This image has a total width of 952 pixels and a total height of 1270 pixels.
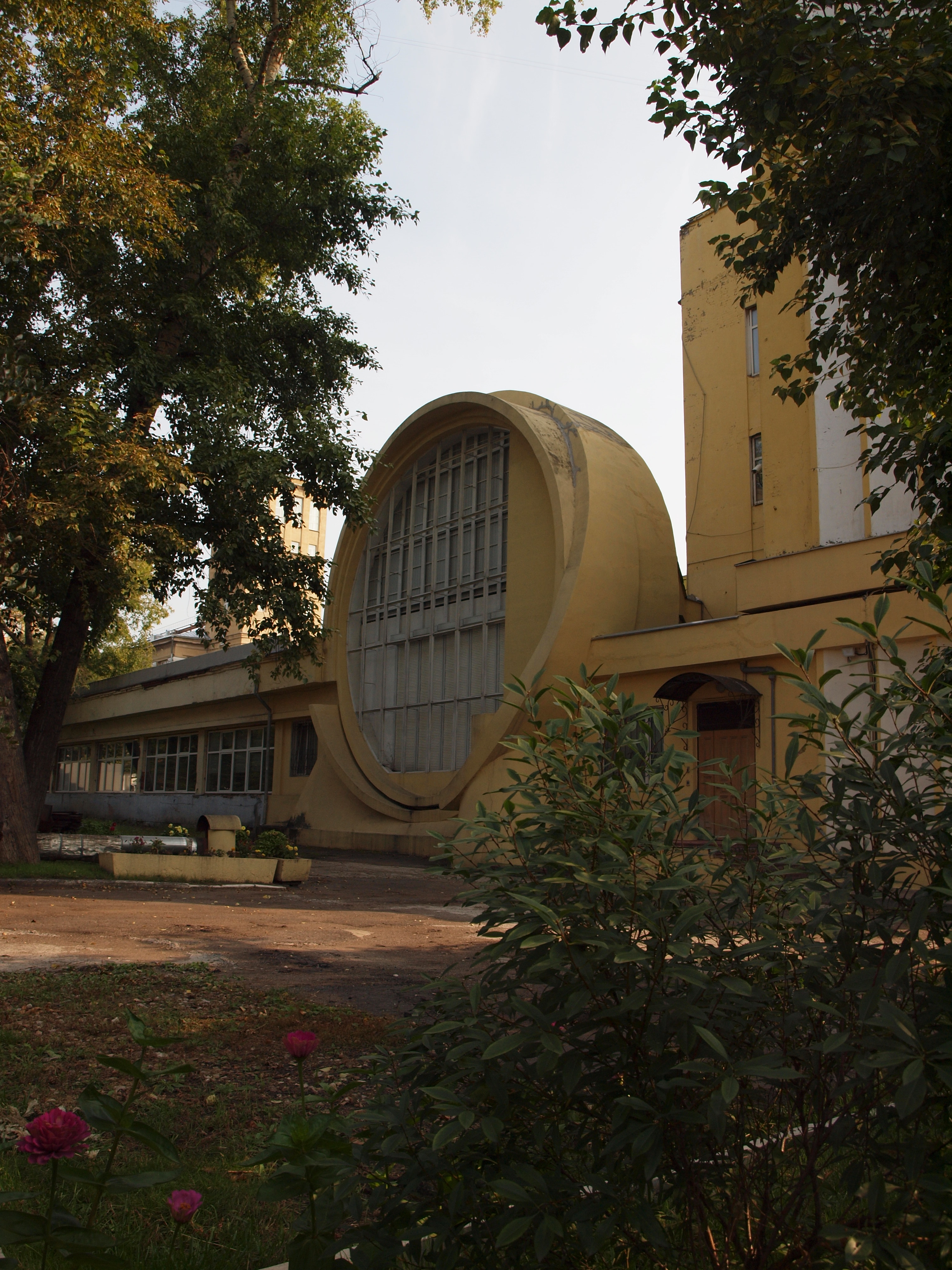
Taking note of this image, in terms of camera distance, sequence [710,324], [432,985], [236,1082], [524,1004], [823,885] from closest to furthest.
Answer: [524,1004]
[823,885]
[432,985]
[236,1082]
[710,324]

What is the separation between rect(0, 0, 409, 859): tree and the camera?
11.2 meters

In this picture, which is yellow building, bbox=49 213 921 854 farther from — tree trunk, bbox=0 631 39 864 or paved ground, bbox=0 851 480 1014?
tree trunk, bbox=0 631 39 864

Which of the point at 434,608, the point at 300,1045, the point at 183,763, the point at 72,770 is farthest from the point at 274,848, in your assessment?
the point at 72,770

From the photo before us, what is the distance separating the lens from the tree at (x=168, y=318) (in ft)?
36.8

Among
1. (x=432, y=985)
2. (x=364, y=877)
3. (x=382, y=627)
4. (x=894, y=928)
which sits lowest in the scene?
(x=364, y=877)

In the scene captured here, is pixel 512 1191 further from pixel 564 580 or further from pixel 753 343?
pixel 753 343

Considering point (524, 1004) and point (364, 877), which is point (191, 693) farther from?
point (524, 1004)

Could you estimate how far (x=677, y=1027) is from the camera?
5.82 ft

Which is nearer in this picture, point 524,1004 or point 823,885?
point 524,1004

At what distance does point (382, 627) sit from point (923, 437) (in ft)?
69.1

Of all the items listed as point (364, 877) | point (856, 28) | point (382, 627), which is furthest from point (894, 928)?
point (382, 627)

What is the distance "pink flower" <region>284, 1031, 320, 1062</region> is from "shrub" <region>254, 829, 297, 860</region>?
1334 centimetres

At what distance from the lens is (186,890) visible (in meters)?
13.2

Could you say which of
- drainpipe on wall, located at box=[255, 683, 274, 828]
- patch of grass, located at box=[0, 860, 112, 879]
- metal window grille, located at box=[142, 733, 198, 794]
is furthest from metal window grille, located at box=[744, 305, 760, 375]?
metal window grille, located at box=[142, 733, 198, 794]
